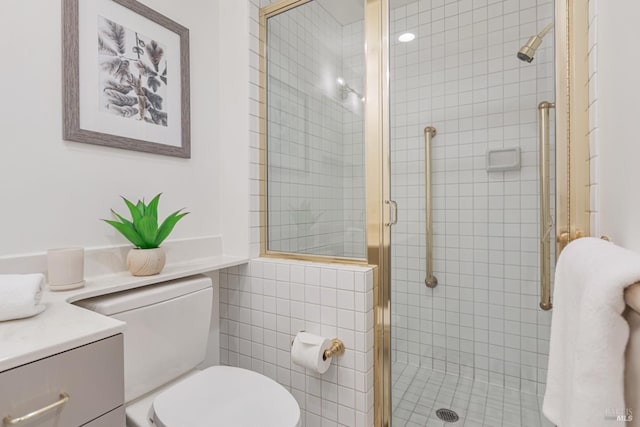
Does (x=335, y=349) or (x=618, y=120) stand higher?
(x=618, y=120)

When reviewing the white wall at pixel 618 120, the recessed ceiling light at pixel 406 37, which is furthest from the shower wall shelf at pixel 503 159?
the recessed ceiling light at pixel 406 37

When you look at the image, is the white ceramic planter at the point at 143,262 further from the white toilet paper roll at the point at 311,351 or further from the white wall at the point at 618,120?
the white wall at the point at 618,120

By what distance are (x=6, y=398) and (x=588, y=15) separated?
172cm

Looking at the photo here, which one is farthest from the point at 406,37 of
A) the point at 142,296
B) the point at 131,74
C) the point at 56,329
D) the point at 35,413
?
the point at 35,413

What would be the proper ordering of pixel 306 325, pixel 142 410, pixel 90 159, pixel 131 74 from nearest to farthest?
pixel 142 410 < pixel 90 159 < pixel 131 74 < pixel 306 325

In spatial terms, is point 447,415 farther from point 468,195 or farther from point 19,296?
point 19,296

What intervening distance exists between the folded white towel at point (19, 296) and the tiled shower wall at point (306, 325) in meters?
0.85

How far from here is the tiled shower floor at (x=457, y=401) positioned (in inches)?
57.1

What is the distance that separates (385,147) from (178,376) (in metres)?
1.21

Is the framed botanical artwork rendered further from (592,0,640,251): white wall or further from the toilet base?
(592,0,640,251): white wall

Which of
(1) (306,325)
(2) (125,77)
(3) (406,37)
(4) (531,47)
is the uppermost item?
(3) (406,37)

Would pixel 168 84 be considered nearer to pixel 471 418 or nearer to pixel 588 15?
pixel 588 15

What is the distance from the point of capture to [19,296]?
71 cm

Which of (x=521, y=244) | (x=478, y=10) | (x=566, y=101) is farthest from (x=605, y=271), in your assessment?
(x=478, y=10)
